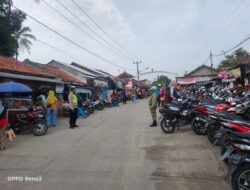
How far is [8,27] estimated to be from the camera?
34.4 meters

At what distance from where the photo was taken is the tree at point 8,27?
1310 inches

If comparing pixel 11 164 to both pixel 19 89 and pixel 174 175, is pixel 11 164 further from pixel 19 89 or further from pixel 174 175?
pixel 19 89

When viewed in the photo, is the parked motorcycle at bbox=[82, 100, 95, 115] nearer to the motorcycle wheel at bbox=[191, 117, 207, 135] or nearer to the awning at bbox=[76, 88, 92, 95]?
the awning at bbox=[76, 88, 92, 95]

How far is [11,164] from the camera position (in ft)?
24.0

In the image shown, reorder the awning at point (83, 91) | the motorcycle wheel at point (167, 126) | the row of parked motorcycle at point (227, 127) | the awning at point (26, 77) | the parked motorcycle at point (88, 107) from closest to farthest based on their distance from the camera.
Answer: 1. the row of parked motorcycle at point (227, 127)
2. the motorcycle wheel at point (167, 126)
3. the awning at point (26, 77)
4. the parked motorcycle at point (88, 107)
5. the awning at point (83, 91)

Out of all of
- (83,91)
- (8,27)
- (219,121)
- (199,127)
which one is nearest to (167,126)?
(199,127)

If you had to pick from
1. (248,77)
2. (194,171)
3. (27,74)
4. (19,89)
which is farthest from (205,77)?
(194,171)

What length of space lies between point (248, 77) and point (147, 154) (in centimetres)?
1877

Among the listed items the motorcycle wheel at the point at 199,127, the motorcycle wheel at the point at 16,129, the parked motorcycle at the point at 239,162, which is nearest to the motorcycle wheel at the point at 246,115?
the motorcycle wheel at the point at 199,127

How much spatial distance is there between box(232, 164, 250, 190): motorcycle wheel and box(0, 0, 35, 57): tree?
107 feet

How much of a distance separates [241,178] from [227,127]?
1.85m

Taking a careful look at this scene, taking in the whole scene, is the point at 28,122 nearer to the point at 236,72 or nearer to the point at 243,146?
the point at 243,146

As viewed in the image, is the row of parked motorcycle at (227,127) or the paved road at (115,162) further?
the paved road at (115,162)

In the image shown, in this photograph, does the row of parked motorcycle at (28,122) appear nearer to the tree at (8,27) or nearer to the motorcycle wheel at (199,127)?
the motorcycle wheel at (199,127)
